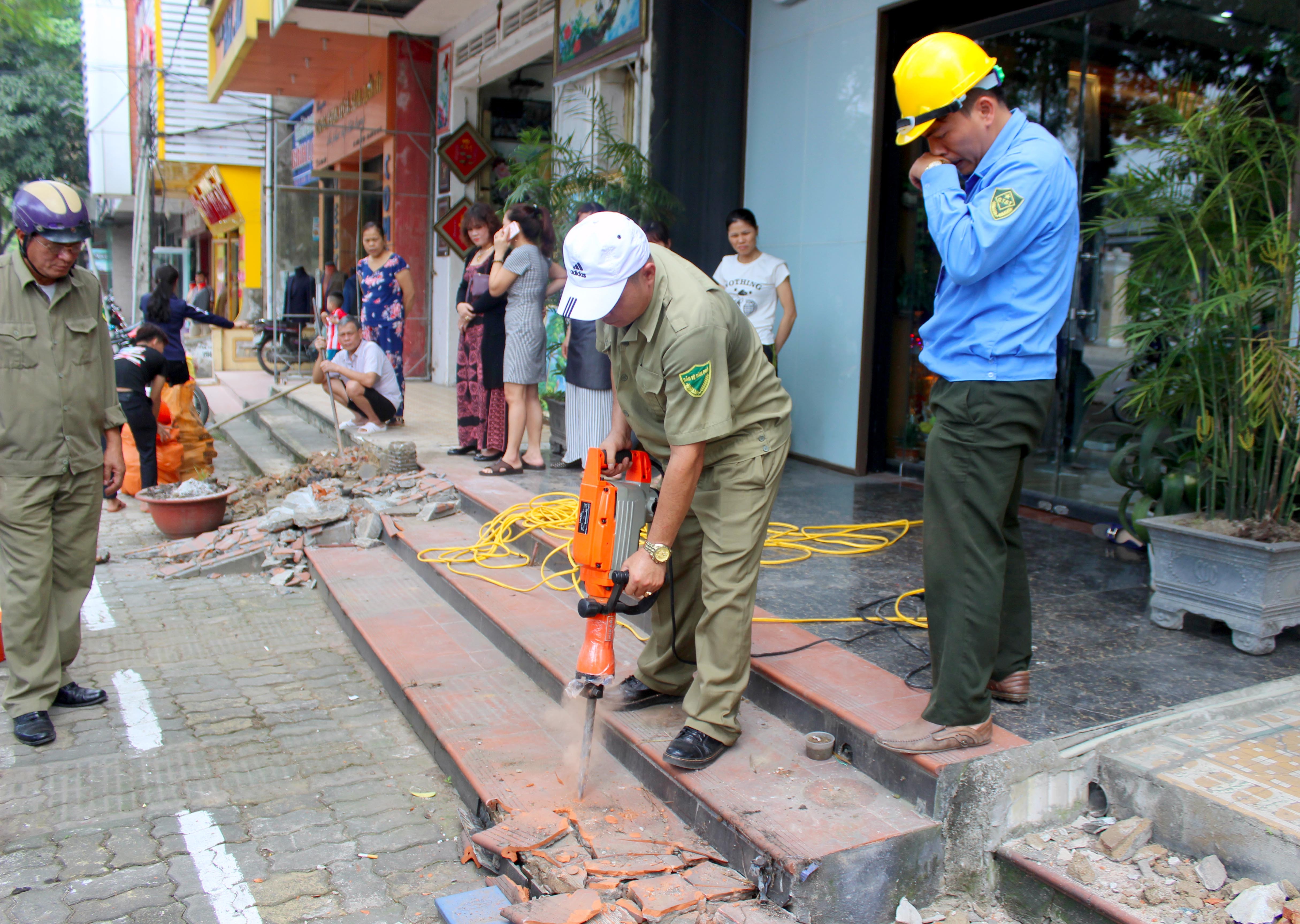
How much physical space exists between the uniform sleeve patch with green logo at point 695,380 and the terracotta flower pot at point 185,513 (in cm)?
522

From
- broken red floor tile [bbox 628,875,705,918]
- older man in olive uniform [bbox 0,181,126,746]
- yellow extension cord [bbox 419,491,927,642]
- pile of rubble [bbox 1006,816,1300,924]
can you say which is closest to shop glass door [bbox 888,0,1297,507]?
yellow extension cord [bbox 419,491,927,642]

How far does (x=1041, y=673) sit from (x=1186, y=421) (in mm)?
1663

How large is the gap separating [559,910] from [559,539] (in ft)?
9.40

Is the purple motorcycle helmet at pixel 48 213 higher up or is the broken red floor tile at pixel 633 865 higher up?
the purple motorcycle helmet at pixel 48 213

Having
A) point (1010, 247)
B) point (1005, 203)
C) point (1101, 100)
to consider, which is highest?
point (1101, 100)

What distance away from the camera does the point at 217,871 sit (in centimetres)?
296

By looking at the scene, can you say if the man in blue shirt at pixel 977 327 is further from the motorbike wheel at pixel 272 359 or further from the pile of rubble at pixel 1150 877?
the motorbike wheel at pixel 272 359

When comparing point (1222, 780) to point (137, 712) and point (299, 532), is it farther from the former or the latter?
point (299, 532)

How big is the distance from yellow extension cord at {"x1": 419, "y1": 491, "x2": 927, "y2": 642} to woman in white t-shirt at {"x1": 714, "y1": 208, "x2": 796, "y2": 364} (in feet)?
5.72

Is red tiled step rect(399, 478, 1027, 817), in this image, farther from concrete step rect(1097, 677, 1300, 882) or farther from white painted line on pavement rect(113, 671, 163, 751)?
white painted line on pavement rect(113, 671, 163, 751)

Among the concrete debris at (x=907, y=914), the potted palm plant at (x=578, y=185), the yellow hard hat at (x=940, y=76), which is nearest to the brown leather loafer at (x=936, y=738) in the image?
the concrete debris at (x=907, y=914)

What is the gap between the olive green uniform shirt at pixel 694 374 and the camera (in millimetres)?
2732

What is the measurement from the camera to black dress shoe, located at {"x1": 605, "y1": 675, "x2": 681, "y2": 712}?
3451 millimetres

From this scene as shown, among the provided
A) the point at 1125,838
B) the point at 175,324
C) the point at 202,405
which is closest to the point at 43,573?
the point at 1125,838
